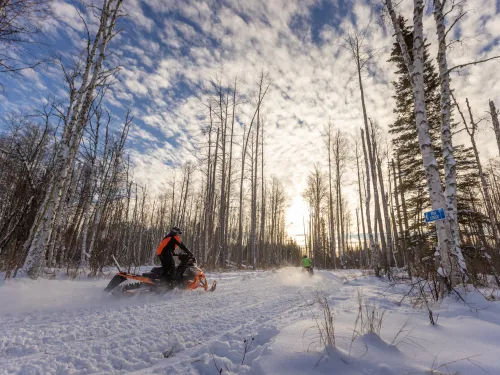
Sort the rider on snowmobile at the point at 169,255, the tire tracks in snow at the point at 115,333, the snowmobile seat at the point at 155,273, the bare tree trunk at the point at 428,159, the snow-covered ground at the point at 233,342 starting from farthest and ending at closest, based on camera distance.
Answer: the rider on snowmobile at the point at 169,255 < the snowmobile seat at the point at 155,273 < the bare tree trunk at the point at 428,159 < the tire tracks in snow at the point at 115,333 < the snow-covered ground at the point at 233,342

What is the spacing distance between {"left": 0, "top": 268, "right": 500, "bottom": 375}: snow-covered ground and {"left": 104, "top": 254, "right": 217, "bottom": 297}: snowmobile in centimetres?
114

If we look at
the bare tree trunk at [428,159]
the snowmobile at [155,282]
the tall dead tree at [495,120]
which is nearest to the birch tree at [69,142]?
the snowmobile at [155,282]

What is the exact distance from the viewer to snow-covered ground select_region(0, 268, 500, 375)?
1746 mm

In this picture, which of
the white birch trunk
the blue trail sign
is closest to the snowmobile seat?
the blue trail sign

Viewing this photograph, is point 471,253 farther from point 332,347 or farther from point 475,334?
point 332,347

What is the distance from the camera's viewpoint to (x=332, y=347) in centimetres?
187

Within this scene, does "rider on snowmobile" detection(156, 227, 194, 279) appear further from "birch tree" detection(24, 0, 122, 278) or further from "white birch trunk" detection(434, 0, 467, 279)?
"white birch trunk" detection(434, 0, 467, 279)

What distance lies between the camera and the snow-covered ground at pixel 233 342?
175cm

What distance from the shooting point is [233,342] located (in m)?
2.47

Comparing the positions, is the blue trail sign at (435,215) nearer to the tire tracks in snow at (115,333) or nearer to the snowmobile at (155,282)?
the tire tracks in snow at (115,333)

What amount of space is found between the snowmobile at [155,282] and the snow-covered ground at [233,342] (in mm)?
1140

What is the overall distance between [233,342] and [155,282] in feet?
13.4

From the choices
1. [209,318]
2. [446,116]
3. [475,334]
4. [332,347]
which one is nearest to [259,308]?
[209,318]

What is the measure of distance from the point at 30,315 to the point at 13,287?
232 cm
